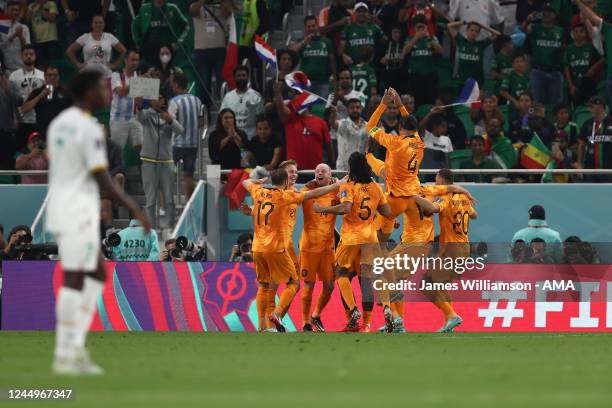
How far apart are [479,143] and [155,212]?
5.79m

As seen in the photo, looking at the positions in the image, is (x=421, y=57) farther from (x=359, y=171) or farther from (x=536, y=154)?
(x=359, y=171)

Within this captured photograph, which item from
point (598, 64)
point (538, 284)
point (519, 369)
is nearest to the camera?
point (519, 369)

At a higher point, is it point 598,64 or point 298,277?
point 598,64

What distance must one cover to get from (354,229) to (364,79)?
628cm

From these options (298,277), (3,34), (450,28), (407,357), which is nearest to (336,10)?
(450,28)

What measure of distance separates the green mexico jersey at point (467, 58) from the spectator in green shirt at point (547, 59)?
3.56 ft

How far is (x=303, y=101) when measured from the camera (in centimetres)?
2264

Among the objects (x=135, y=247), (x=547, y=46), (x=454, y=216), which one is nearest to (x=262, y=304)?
(x=454, y=216)

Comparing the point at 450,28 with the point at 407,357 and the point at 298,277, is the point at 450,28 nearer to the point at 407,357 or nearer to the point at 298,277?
the point at 298,277

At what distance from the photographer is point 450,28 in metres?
24.8

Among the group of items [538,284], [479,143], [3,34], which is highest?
[3,34]

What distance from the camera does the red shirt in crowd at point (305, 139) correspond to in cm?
2259

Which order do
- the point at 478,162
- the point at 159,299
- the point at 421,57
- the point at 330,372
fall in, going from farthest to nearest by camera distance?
the point at 421,57
the point at 478,162
the point at 159,299
the point at 330,372

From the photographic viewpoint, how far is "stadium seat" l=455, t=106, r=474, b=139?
947 inches
